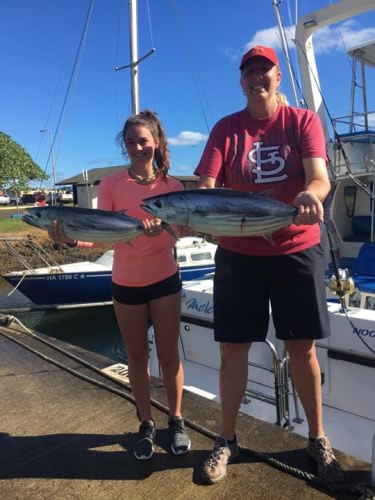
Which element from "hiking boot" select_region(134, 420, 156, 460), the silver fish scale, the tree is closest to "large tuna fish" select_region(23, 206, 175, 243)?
the silver fish scale

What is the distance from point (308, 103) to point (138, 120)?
5.39m

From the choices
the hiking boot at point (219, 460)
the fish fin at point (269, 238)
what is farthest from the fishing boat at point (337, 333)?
the hiking boot at point (219, 460)

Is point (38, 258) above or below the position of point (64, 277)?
below

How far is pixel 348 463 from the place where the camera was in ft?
8.11

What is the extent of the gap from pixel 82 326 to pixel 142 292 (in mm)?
11800

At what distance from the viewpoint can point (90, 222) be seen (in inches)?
91.5

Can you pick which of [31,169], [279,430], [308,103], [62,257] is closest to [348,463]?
[279,430]

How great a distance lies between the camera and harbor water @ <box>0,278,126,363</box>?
1214cm

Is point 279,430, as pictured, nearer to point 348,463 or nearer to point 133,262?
point 348,463

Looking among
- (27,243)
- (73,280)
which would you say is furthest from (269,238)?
(27,243)

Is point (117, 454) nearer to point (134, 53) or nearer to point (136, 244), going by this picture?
point (136, 244)

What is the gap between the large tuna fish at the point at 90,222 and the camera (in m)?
2.30

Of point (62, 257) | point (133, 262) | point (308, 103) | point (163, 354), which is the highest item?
point (308, 103)

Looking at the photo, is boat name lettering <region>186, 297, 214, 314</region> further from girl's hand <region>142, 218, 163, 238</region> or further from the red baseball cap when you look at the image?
the red baseball cap
